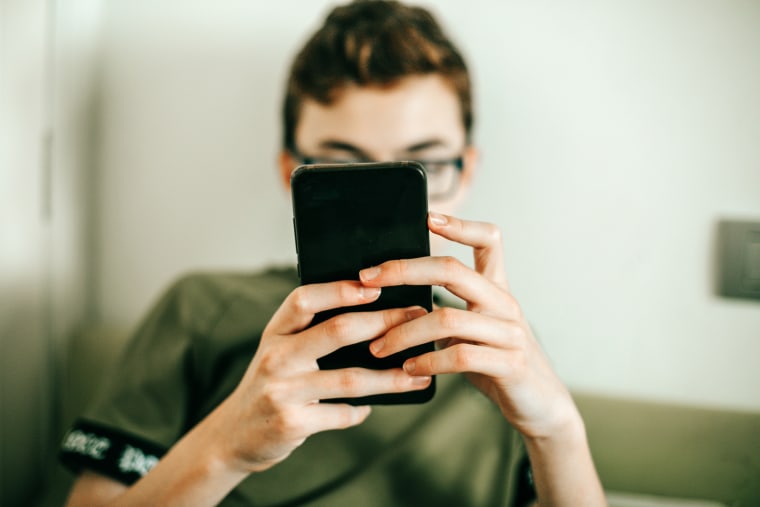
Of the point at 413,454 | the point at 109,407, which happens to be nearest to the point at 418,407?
the point at 413,454

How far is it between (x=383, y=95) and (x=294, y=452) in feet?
1.56

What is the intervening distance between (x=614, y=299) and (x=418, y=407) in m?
0.38

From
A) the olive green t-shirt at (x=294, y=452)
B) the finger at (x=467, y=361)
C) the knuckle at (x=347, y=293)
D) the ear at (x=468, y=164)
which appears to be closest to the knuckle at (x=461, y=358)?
the finger at (x=467, y=361)

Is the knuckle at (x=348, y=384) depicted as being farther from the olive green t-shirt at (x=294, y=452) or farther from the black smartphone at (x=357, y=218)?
the olive green t-shirt at (x=294, y=452)

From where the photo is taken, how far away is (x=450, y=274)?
0.41 meters

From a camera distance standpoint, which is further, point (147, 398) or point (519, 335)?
point (147, 398)

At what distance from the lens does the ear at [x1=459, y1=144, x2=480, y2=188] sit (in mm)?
720

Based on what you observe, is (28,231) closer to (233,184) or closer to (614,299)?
(233,184)

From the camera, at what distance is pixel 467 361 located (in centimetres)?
42

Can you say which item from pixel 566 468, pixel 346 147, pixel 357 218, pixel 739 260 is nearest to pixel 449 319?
pixel 357 218

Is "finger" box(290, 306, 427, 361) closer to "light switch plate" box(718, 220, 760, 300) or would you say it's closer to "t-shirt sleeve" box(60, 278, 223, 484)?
"t-shirt sleeve" box(60, 278, 223, 484)

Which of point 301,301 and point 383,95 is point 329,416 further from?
point 383,95

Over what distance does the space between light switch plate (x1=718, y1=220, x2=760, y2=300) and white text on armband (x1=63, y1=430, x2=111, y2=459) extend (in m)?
0.91

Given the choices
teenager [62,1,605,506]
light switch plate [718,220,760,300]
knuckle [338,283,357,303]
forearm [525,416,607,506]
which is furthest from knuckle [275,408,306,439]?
light switch plate [718,220,760,300]
